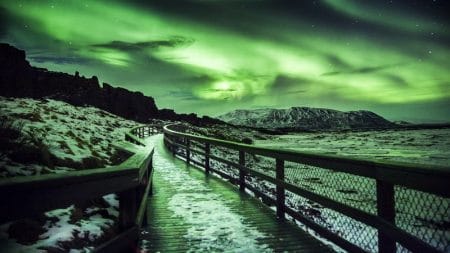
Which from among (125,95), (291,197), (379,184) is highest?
(125,95)

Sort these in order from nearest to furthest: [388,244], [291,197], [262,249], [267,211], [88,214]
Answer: [388,244]
[262,249]
[88,214]
[267,211]
[291,197]

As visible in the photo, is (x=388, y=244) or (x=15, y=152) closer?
(x=388, y=244)

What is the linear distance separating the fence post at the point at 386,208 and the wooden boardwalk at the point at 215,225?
1193mm

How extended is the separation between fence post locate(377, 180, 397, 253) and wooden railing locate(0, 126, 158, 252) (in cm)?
252

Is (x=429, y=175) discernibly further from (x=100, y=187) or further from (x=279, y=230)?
(x=279, y=230)

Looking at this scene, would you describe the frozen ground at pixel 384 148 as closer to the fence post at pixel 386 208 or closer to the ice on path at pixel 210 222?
the fence post at pixel 386 208

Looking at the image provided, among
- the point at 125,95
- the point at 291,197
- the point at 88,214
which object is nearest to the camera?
the point at 88,214

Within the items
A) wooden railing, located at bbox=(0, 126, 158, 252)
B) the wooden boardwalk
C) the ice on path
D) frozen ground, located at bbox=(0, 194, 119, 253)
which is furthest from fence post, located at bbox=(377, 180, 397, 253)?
frozen ground, located at bbox=(0, 194, 119, 253)

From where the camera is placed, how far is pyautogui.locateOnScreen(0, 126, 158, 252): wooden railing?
1.82 meters

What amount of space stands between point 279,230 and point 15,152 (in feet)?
17.7

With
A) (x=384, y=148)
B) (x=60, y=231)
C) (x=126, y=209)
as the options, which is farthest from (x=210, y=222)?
(x=384, y=148)

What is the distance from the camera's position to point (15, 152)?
7.10m

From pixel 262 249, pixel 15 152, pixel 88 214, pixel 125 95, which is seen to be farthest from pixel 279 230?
pixel 125 95

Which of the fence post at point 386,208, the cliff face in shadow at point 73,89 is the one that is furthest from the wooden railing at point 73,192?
the cliff face in shadow at point 73,89
